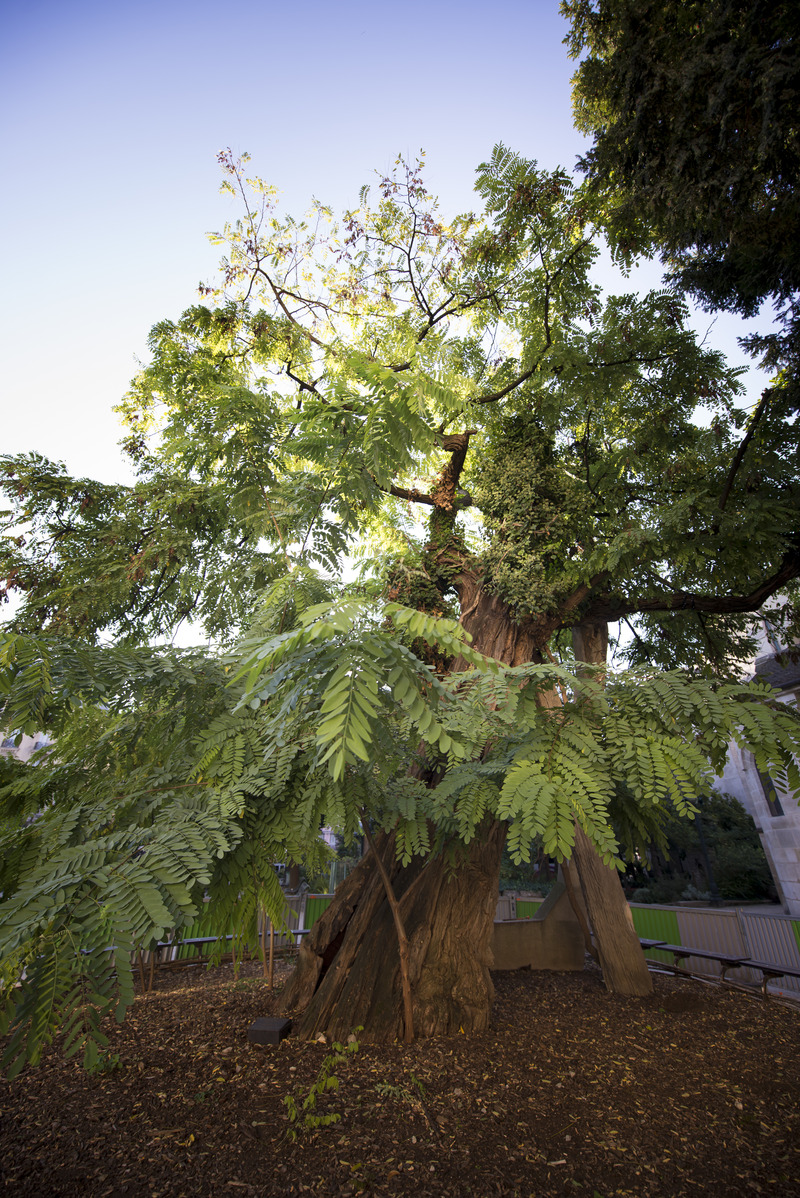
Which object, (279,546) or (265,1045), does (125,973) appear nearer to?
(279,546)

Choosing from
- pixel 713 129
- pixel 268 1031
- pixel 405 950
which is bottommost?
pixel 268 1031

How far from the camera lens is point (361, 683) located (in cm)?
181

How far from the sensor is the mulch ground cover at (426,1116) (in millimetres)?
3078

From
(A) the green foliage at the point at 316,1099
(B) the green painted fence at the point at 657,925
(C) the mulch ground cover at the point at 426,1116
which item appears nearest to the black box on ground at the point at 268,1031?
(C) the mulch ground cover at the point at 426,1116

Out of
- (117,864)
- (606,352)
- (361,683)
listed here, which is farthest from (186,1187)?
(606,352)

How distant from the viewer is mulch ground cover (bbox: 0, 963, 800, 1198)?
3078 mm

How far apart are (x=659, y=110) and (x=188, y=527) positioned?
621cm

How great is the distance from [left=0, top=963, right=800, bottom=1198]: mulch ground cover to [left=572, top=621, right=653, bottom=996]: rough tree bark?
1.42 metres

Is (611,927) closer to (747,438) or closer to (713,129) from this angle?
(747,438)

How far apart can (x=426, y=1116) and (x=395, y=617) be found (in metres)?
3.68

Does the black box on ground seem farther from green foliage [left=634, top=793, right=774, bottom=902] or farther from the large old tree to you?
green foliage [left=634, top=793, right=774, bottom=902]

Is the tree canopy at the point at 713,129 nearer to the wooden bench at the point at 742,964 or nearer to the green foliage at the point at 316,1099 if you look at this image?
the green foliage at the point at 316,1099

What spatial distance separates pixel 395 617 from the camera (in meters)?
2.12

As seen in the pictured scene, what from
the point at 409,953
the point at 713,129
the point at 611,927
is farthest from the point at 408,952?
the point at 713,129
